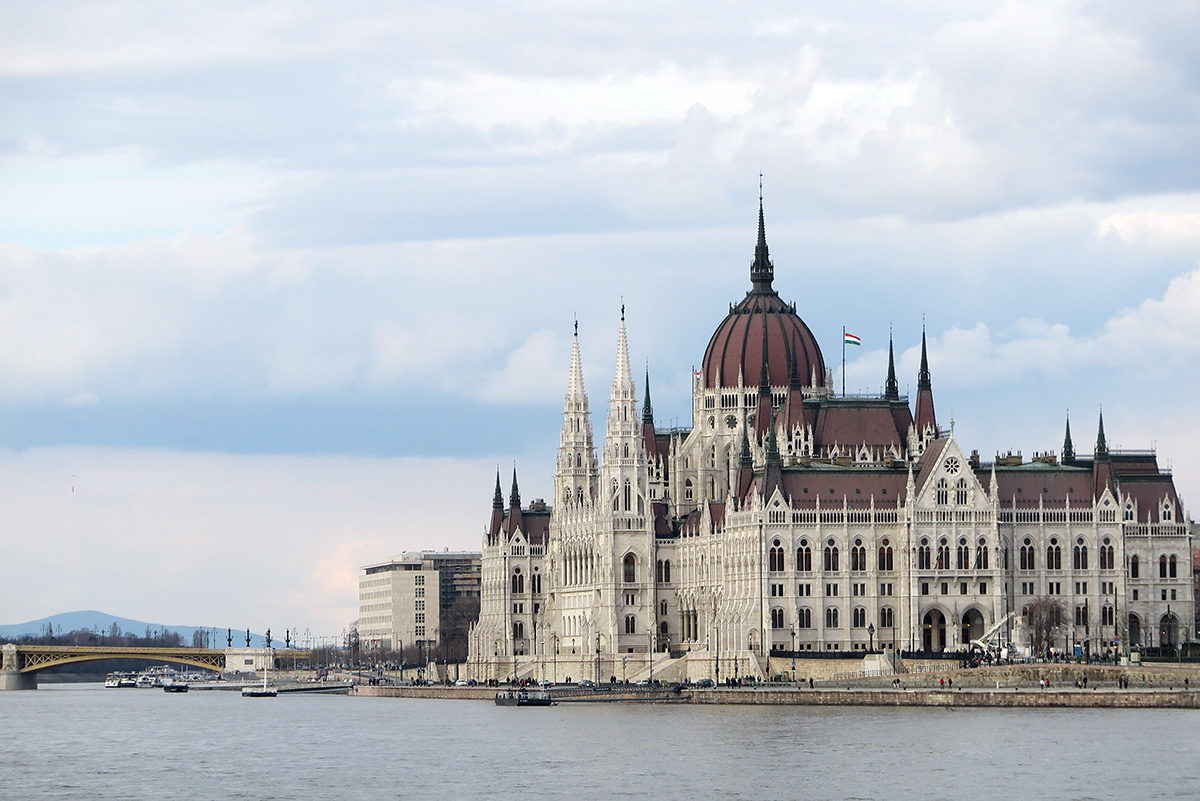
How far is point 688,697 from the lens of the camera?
188500 mm

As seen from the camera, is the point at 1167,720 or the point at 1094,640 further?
the point at 1094,640

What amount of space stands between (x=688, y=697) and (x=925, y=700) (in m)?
26.1

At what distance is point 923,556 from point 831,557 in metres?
6.87

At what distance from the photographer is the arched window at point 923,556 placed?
198125 millimetres

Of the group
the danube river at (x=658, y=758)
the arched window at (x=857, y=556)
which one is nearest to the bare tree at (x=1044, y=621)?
the arched window at (x=857, y=556)

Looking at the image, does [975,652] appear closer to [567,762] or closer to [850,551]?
[850,551]

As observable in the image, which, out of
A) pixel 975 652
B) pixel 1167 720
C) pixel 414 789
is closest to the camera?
pixel 414 789

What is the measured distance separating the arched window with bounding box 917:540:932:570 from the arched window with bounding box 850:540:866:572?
406 centimetres

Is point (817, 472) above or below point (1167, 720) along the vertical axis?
above

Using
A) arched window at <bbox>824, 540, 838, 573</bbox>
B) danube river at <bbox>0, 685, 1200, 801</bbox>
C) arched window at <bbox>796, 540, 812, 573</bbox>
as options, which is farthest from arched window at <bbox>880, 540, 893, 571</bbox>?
danube river at <bbox>0, 685, 1200, 801</bbox>

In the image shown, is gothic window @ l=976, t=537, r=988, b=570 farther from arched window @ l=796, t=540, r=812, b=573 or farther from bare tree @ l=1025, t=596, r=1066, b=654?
arched window @ l=796, t=540, r=812, b=573

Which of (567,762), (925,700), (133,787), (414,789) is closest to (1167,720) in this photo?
(925,700)

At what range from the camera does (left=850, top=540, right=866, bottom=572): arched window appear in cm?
19812

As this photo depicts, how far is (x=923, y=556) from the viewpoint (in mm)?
198500
